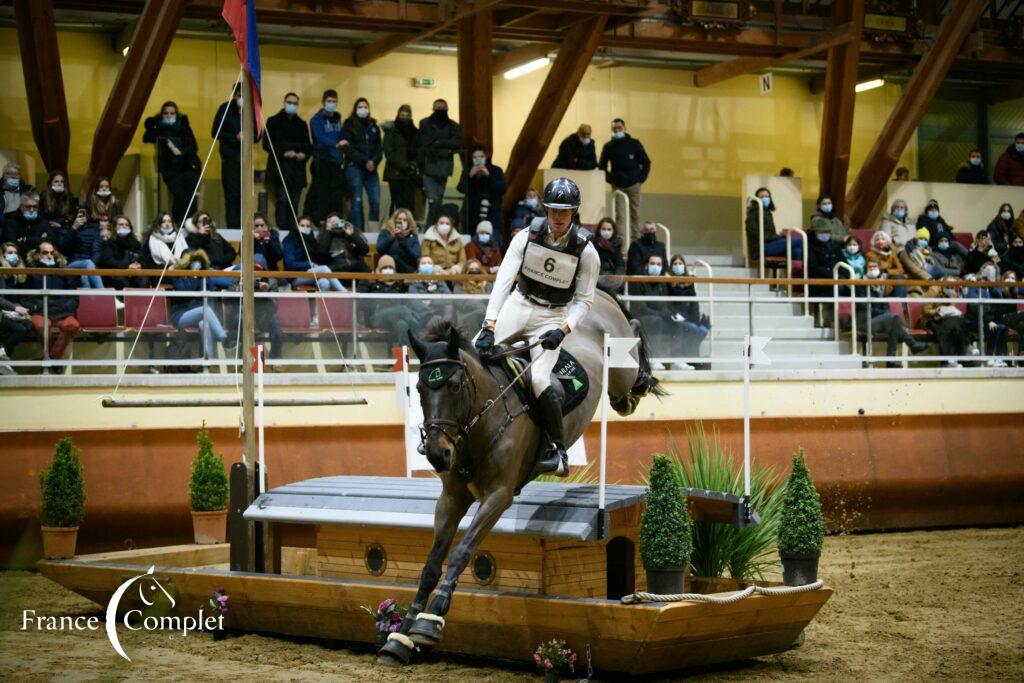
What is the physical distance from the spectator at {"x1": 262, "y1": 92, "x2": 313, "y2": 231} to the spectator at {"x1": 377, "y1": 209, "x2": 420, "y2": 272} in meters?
1.50

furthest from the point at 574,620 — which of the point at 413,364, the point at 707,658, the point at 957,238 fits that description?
the point at 957,238

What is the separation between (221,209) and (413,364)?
193 inches

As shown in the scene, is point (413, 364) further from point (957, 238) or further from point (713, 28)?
point (957, 238)

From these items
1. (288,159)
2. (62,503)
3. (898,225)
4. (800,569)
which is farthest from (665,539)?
(898,225)

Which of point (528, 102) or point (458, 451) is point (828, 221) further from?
point (458, 451)

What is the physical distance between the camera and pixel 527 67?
1967 centimetres

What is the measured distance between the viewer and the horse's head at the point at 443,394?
616cm

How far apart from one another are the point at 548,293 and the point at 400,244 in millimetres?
6212

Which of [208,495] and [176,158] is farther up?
[176,158]

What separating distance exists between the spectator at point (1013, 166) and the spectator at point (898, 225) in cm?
382

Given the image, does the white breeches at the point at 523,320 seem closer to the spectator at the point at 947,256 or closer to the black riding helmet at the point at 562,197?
the black riding helmet at the point at 562,197

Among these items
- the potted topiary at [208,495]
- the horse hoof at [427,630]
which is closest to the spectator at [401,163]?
the potted topiary at [208,495]

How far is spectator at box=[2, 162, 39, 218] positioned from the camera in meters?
13.4

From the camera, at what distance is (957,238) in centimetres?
1966
